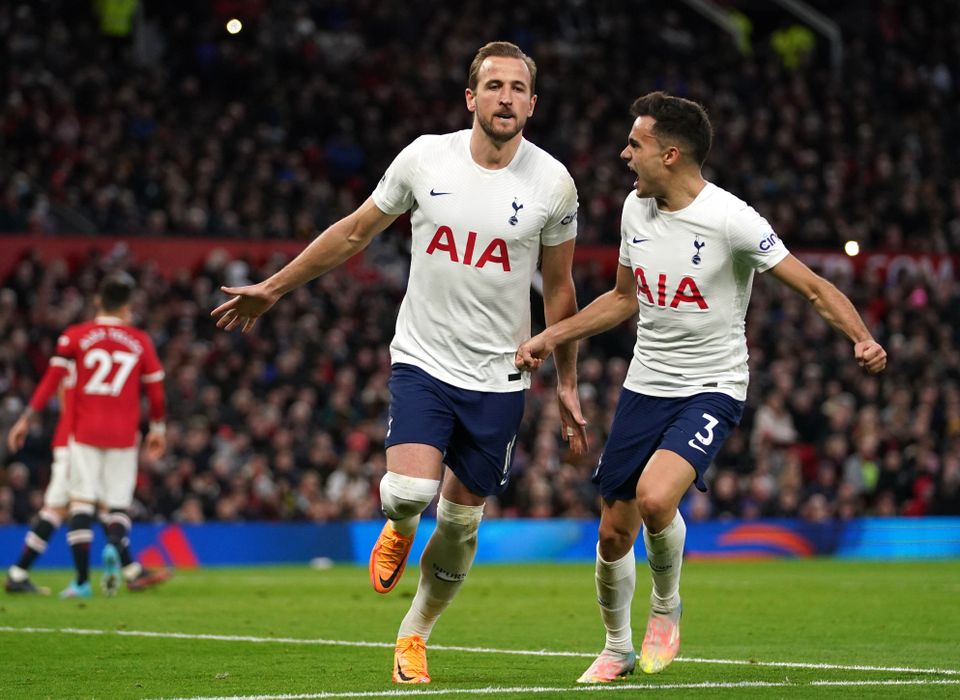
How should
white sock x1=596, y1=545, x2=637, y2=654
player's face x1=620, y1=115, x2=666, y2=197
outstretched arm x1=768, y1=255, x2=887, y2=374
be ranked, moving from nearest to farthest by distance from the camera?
outstretched arm x1=768, y1=255, x2=887, y2=374, player's face x1=620, y1=115, x2=666, y2=197, white sock x1=596, y1=545, x2=637, y2=654

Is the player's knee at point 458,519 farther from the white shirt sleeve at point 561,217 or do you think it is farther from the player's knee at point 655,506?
the white shirt sleeve at point 561,217

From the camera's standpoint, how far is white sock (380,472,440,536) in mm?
7340

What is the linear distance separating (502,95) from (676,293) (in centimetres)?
120

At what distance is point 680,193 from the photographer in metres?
7.88

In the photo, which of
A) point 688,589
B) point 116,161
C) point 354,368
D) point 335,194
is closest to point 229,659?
point 688,589

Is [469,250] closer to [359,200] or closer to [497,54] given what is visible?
[497,54]

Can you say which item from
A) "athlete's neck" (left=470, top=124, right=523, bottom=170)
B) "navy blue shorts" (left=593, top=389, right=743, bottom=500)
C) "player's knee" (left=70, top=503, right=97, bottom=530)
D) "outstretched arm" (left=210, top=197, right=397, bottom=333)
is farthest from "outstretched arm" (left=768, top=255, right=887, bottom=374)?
"player's knee" (left=70, top=503, right=97, bottom=530)

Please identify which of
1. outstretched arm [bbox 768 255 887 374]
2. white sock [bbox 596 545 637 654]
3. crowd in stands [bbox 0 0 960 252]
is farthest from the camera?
crowd in stands [bbox 0 0 960 252]

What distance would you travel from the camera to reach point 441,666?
328 inches

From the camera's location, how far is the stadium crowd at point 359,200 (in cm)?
2092

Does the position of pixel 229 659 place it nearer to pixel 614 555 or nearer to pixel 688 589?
pixel 614 555

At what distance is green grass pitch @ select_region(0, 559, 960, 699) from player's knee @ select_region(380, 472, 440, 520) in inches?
30.0

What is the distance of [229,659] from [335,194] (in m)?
17.4

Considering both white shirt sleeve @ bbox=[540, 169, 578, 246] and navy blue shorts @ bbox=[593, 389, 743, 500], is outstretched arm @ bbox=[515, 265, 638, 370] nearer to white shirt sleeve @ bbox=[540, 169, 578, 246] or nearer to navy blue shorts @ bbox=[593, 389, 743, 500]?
white shirt sleeve @ bbox=[540, 169, 578, 246]
